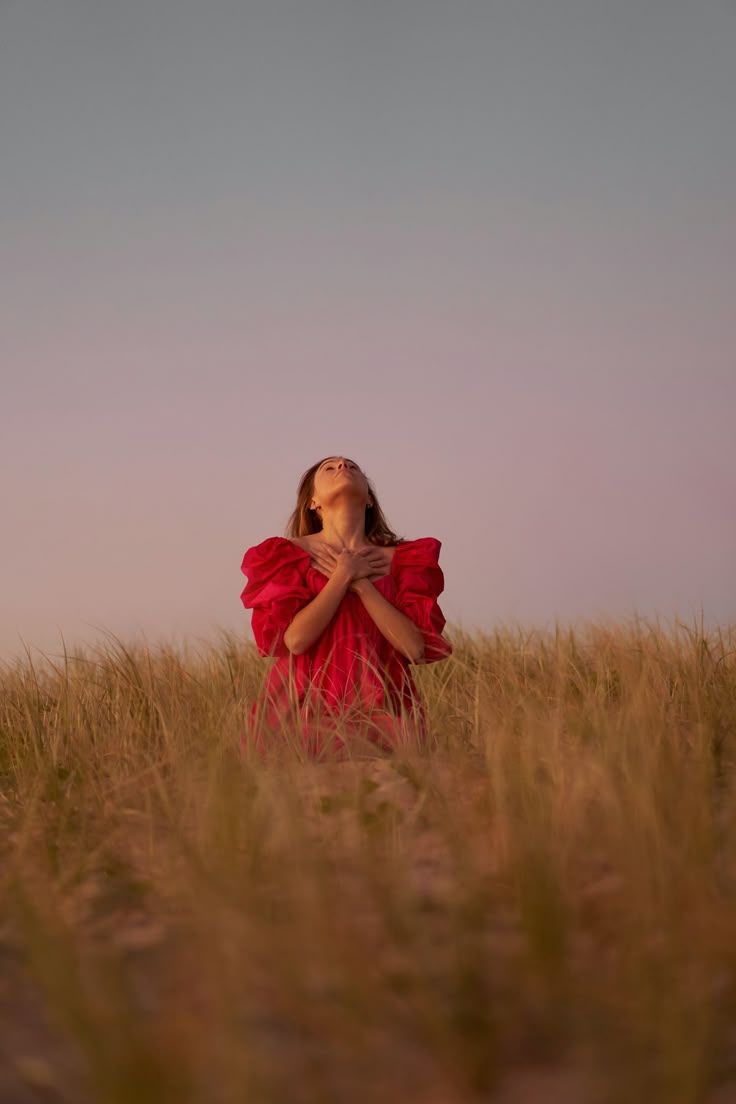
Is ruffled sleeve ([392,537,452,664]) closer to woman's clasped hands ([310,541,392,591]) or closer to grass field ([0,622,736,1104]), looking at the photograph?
woman's clasped hands ([310,541,392,591])

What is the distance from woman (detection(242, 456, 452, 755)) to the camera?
342 cm

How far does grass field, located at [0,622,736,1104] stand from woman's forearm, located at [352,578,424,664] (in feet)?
2.33

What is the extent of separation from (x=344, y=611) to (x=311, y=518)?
0.70m

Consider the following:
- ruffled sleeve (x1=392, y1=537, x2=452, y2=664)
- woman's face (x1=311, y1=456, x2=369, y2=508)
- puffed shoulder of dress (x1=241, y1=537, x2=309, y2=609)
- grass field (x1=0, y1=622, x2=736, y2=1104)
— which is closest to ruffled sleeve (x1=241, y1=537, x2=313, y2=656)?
puffed shoulder of dress (x1=241, y1=537, x2=309, y2=609)

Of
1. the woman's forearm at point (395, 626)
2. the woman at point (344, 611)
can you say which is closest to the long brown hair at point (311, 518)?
the woman at point (344, 611)

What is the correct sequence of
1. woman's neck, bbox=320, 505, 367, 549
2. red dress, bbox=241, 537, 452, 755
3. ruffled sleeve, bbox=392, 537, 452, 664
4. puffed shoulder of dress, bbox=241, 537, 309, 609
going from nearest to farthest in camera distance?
red dress, bbox=241, 537, 452, 755 < ruffled sleeve, bbox=392, 537, 452, 664 < puffed shoulder of dress, bbox=241, 537, 309, 609 < woman's neck, bbox=320, 505, 367, 549

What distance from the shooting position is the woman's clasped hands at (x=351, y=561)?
11.8 feet

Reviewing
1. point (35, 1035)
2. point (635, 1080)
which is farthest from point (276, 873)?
point (635, 1080)

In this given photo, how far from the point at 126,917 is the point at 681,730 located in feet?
6.33

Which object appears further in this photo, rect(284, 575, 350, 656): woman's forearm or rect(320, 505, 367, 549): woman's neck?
rect(320, 505, 367, 549): woman's neck

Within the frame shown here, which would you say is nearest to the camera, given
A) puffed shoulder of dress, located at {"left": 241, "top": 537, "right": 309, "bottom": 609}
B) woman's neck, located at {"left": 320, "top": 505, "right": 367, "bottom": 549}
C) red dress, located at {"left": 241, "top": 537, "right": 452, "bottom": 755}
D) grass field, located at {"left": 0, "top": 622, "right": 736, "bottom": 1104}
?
grass field, located at {"left": 0, "top": 622, "right": 736, "bottom": 1104}

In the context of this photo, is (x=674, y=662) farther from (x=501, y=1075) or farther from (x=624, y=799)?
(x=501, y=1075)

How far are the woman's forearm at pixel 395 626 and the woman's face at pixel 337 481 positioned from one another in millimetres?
501

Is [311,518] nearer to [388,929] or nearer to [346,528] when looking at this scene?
[346,528]
